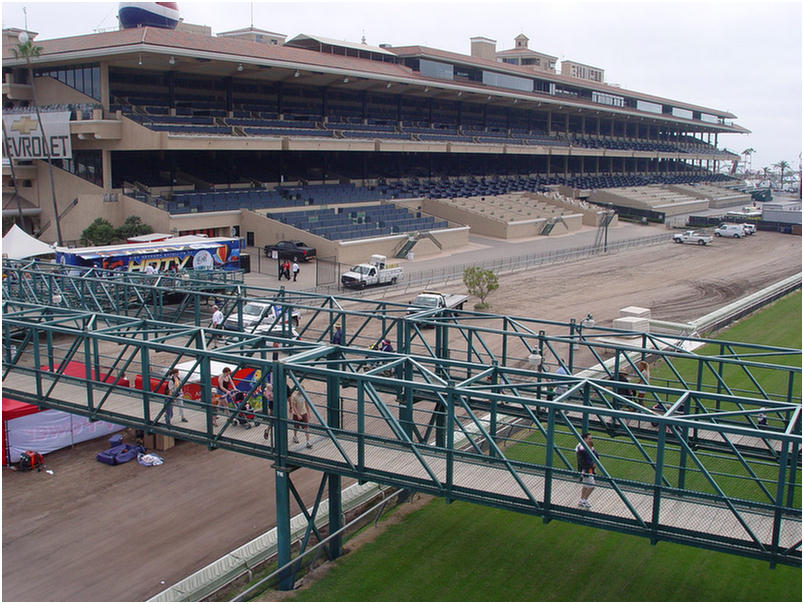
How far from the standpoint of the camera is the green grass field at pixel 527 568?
1411 cm

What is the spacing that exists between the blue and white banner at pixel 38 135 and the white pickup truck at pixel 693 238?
5461 centimetres

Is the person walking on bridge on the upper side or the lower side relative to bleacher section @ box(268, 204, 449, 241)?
lower

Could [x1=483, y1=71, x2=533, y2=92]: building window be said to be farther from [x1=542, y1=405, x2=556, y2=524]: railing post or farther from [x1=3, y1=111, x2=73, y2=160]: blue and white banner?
[x1=542, y1=405, x2=556, y2=524]: railing post

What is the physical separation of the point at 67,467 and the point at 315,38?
6427cm

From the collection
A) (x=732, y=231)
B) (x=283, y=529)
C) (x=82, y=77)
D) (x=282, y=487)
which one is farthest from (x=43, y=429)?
(x=732, y=231)

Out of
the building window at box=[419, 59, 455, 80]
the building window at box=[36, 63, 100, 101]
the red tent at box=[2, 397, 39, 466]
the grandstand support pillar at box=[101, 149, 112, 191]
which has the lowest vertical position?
the red tent at box=[2, 397, 39, 466]

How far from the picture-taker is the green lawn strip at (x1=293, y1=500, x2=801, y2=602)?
1411 centimetres

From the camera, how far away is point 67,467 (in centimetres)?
1938

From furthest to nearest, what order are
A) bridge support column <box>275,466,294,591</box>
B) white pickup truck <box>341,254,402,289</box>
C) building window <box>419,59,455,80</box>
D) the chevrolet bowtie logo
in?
building window <box>419,59,455,80</box> < the chevrolet bowtie logo < white pickup truck <box>341,254,402,289</box> < bridge support column <box>275,466,294,591</box>

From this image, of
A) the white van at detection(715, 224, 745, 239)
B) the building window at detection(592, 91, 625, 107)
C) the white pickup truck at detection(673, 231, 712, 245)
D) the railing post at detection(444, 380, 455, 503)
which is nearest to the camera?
the railing post at detection(444, 380, 455, 503)

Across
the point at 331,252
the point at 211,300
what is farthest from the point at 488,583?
the point at 331,252

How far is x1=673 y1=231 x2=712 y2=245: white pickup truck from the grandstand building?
11.0m

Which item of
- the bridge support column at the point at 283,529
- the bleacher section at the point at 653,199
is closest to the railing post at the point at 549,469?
the bridge support column at the point at 283,529

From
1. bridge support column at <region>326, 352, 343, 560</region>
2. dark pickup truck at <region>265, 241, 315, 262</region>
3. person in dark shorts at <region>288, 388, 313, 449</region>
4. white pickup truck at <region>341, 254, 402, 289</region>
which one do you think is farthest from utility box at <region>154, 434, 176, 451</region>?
dark pickup truck at <region>265, 241, 315, 262</region>
